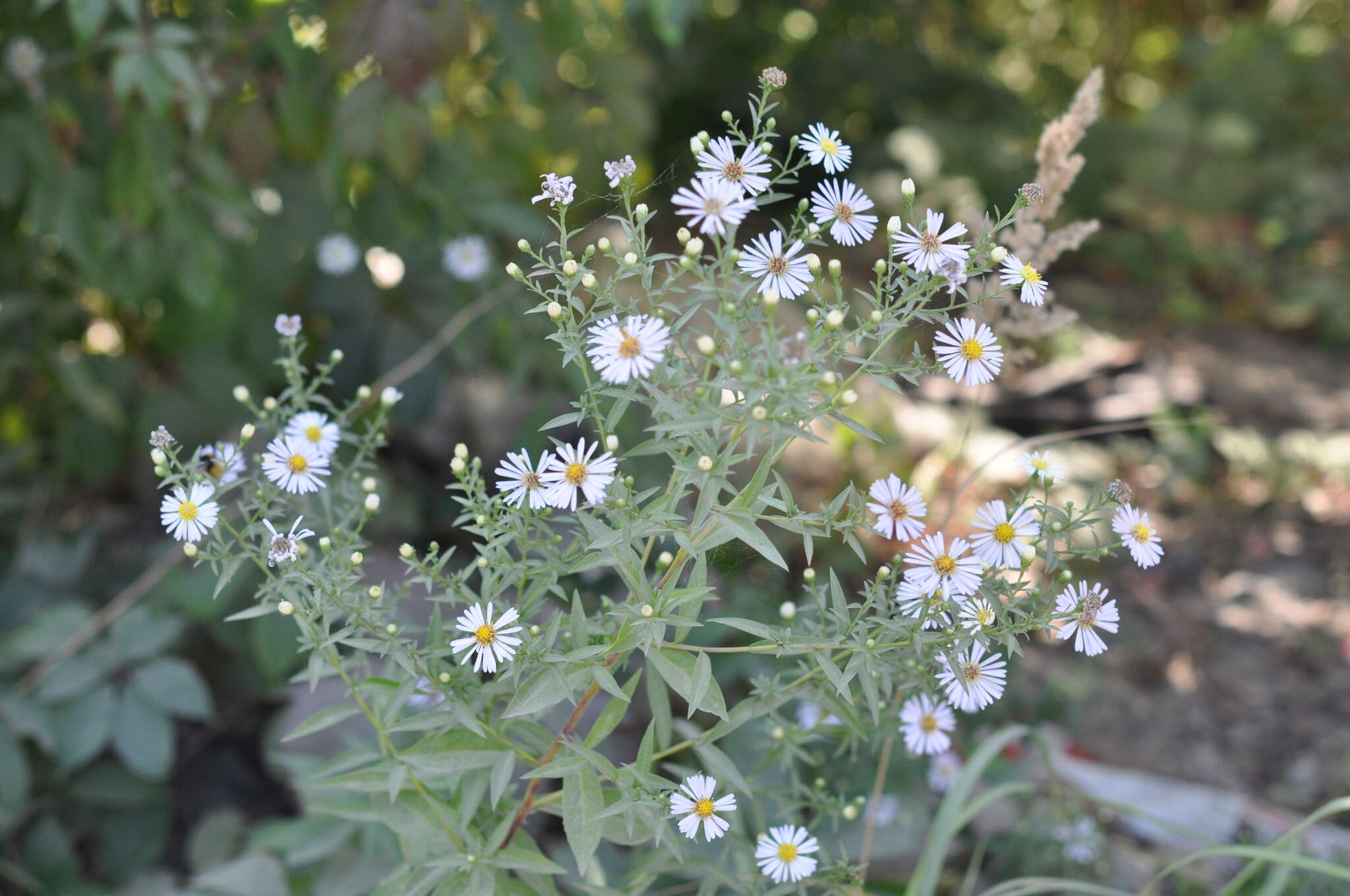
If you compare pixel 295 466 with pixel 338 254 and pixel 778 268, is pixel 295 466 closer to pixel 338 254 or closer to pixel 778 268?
pixel 778 268

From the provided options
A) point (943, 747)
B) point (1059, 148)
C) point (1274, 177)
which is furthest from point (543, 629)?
point (1274, 177)

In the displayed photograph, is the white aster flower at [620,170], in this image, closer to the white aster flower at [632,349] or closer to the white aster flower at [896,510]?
the white aster flower at [632,349]

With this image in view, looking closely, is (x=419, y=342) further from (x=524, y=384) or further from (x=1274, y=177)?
(x=1274, y=177)

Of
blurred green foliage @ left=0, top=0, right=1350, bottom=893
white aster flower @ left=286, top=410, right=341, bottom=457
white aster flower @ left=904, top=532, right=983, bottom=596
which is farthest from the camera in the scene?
blurred green foliage @ left=0, top=0, right=1350, bottom=893

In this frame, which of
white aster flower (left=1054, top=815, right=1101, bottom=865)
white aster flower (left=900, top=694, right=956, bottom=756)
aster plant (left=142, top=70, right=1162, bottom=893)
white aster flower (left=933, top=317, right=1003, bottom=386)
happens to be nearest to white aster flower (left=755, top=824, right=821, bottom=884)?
aster plant (left=142, top=70, right=1162, bottom=893)

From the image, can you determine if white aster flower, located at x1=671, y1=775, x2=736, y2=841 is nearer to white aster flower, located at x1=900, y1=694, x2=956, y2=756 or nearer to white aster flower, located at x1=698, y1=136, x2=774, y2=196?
white aster flower, located at x1=900, y1=694, x2=956, y2=756

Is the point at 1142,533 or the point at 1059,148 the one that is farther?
the point at 1059,148
